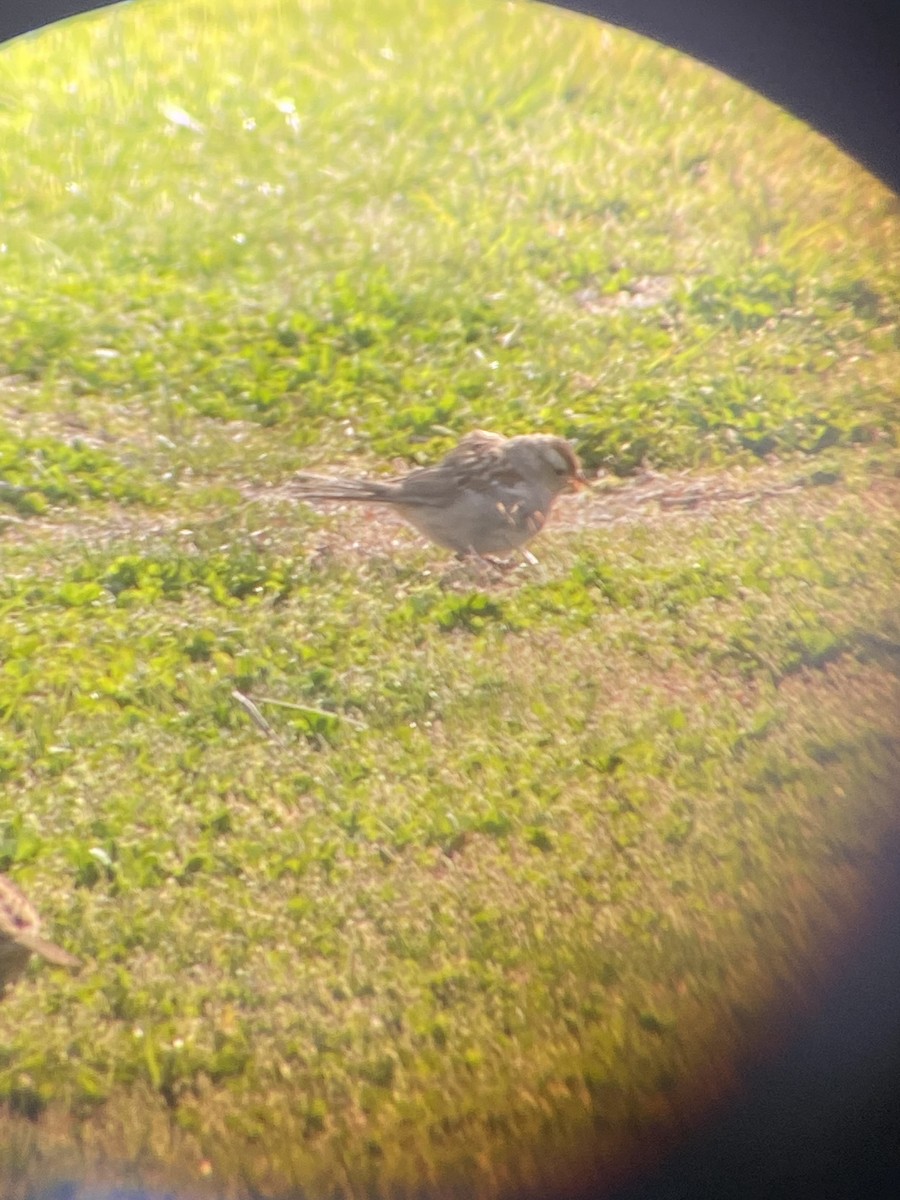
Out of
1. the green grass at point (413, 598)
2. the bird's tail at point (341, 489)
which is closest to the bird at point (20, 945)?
the green grass at point (413, 598)

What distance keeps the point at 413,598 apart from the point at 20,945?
1.07 m

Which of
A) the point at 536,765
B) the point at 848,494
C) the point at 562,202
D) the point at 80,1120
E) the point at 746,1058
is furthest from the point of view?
the point at 562,202

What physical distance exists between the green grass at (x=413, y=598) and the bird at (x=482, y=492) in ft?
0.25

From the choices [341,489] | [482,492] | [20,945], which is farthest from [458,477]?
[20,945]

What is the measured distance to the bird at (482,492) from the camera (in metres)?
2.70

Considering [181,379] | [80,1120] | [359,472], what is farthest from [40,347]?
[80,1120]

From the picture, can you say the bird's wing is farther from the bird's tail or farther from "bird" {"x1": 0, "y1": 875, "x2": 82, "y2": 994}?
"bird" {"x1": 0, "y1": 875, "x2": 82, "y2": 994}

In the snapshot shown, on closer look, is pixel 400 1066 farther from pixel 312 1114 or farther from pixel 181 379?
pixel 181 379

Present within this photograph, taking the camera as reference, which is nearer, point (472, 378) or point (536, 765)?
point (536, 765)

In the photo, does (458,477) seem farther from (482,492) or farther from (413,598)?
(413,598)

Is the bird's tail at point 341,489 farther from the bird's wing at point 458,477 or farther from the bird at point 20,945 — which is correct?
the bird at point 20,945

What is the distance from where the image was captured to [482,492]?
2703mm

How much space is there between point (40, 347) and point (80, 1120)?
6.25ft

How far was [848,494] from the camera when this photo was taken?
2693mm
